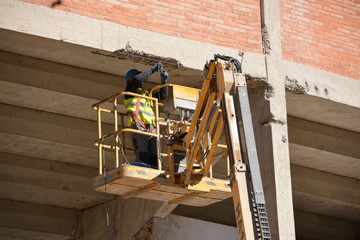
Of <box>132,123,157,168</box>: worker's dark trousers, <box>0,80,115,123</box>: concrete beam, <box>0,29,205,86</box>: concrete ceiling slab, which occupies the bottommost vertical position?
<box>132,123,157,168</box>: worker's dark trousers

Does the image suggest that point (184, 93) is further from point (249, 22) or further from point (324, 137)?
point (324, 137)

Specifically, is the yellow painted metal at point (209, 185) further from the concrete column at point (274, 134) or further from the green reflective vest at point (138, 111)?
the concrete column at point (274, 134)

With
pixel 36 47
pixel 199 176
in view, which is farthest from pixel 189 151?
pixel 36 47

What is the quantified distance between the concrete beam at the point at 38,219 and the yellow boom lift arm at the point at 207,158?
23.1 feet

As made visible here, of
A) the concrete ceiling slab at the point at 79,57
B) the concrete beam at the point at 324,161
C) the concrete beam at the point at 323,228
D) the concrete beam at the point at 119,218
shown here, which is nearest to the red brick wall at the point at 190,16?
the concrete ceiling slab at the point at 79,57

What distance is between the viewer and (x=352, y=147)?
15805 millimetres

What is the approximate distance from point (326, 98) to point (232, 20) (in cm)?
240

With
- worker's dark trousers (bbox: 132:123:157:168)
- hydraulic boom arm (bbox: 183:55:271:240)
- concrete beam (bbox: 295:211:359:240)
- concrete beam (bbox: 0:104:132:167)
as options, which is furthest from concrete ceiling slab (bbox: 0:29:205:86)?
concrete beam (bbox: 295:211:359:240)

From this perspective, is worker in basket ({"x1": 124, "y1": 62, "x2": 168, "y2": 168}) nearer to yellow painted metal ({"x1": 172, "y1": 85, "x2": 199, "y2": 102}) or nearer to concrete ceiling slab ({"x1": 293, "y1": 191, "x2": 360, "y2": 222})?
yellow painted metal ({"x1": 172, "y1": 85, "x2": 199, "y2": 102})

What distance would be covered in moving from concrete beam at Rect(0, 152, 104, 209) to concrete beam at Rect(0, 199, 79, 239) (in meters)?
0.27

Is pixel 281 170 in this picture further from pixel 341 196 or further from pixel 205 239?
pixel 341 196

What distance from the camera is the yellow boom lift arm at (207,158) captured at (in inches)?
334

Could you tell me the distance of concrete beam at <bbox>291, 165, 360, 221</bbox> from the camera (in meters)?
17.1

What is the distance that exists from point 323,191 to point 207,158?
7647 millimetres
